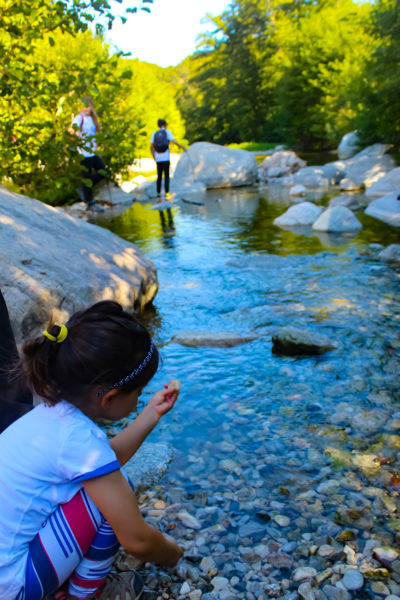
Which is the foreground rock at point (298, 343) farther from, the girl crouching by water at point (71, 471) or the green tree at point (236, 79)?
the green tree at point (236, 79)

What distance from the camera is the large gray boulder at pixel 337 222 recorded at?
383 inches

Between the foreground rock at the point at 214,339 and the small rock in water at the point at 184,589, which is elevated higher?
the small rock in water at the point at 184,589

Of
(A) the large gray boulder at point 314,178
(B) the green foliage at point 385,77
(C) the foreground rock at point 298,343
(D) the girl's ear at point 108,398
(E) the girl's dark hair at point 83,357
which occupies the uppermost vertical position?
(B) the green foliage at point 385,77

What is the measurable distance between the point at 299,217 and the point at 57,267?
738 cm

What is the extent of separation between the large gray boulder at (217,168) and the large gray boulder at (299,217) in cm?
921

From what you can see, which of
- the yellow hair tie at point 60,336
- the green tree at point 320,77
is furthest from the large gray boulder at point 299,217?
the green tree at point 320,77

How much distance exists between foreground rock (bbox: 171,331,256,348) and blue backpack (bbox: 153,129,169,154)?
10.7 m

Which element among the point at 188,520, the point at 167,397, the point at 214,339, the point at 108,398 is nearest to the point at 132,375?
the point at 108,398

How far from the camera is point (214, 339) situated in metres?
4.79

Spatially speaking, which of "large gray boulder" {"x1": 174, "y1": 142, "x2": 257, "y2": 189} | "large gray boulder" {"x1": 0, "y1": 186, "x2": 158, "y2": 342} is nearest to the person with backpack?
"large gray boulder" {"x1": 174, "y1": 142, "x2": 257, "y2": 189}

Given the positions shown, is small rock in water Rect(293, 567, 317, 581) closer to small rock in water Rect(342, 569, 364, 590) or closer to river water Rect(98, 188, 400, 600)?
river water Rect(98, 188, 400, 600)

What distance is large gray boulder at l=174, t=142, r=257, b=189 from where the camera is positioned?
1989cm

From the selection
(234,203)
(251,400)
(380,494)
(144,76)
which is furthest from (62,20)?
(144,76)

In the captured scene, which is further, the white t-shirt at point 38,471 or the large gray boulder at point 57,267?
the large gray boulder at point 57,267
